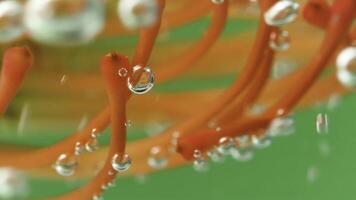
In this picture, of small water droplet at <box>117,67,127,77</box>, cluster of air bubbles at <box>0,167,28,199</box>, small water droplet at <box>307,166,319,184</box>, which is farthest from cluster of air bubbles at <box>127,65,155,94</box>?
small water droplet at <box>307,166,319,184</box>

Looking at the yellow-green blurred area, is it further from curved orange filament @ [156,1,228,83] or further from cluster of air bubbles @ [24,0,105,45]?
cluster of air bubbles @ [24,0,105,45]

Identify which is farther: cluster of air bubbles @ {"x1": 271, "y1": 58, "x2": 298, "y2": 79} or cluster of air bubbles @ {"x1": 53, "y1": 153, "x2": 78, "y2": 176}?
cluster of air bubbles @ {"x1": 271, "y1": 58, "x2": 298, "y2": 79}

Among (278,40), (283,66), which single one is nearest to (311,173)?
(283,66)

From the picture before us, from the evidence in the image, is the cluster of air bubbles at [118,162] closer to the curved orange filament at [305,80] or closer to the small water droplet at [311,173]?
the curved orange filament at [305,80]

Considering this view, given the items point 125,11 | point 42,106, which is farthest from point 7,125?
point 125,11

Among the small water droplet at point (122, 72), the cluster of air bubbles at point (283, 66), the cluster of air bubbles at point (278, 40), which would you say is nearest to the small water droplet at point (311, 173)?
the cluster of air bubbles at point (283, 66)

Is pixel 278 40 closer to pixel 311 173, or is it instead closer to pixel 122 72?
pixel 122 72

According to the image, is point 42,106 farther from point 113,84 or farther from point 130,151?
point 113,84
